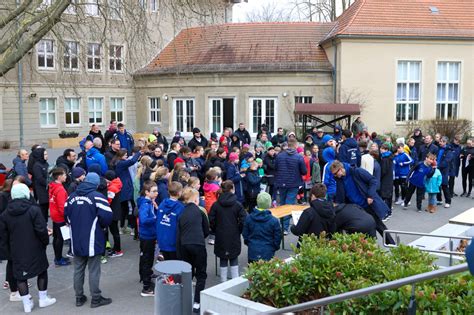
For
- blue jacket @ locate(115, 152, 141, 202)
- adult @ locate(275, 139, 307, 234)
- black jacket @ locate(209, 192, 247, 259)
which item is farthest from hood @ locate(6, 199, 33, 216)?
adult @ locate(275, 139, 307, 234)

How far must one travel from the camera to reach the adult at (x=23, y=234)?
7.07 metres

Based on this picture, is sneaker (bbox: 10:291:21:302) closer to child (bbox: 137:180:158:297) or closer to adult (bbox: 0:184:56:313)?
adult (bbox: 0:184:56:313)

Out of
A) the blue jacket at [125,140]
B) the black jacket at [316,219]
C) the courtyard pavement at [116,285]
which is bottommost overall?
the courtyard pavement at [116,285]

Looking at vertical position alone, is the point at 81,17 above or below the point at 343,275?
above

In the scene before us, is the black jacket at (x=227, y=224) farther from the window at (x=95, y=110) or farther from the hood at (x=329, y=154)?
the window at (x=95, y=110)

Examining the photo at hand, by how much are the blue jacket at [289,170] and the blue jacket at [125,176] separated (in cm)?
328

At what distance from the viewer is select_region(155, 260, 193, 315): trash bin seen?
5250 mm

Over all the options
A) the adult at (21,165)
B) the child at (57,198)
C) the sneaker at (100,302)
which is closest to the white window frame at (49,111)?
the adult at (21,165)

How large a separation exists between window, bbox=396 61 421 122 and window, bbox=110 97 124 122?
684 inches

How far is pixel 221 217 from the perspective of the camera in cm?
773

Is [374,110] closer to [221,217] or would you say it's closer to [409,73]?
[409,73]

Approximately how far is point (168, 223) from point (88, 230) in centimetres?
110

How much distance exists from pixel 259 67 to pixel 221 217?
22.0 m

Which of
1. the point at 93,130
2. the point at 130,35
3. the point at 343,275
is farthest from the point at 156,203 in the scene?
the point at 93,130
